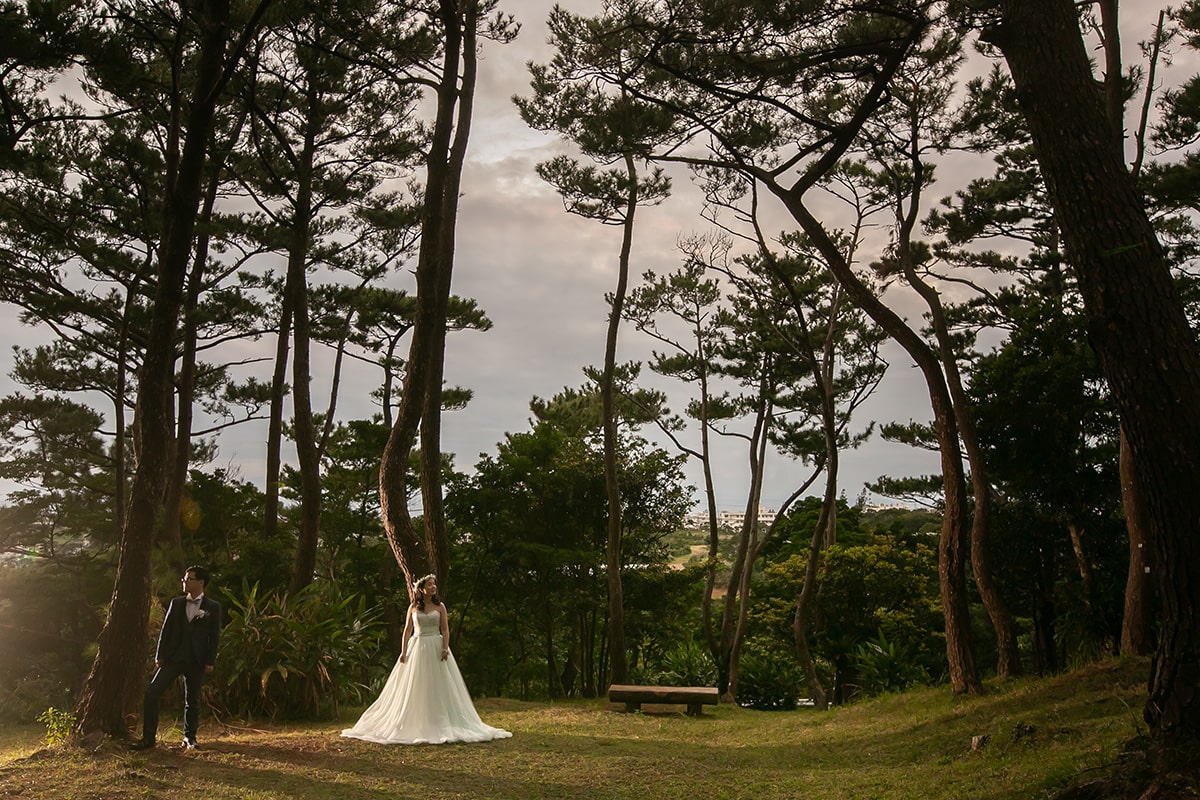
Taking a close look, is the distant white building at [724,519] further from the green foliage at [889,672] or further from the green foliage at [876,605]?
the green foliage at [889,672]

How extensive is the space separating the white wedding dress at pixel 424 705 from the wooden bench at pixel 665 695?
16.2ft

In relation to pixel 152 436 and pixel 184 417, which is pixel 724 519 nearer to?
pixel 184 417

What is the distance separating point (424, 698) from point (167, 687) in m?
2.32

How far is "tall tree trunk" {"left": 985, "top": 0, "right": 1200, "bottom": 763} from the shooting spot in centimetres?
482

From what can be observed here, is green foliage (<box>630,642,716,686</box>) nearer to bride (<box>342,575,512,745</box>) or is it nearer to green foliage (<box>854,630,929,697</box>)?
green foliage (<box>854,630,929,697</box>)

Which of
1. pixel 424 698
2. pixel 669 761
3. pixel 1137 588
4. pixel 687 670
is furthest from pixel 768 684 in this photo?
pixel 424 698

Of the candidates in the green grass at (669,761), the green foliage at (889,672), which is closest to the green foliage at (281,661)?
the green grass at (669,761)

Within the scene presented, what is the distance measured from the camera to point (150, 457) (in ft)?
26.9

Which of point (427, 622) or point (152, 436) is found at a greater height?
point (152, 436)

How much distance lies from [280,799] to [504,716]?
6.11 meters

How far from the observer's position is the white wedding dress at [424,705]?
847 centimetres

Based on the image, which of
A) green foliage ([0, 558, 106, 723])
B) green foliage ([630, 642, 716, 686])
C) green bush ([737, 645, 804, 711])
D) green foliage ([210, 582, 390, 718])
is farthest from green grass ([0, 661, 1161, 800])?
green foliage ([630, 642, 716, 686])

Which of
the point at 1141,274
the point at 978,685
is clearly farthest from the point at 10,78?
the point at 978,685

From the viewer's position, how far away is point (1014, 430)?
1198cm
